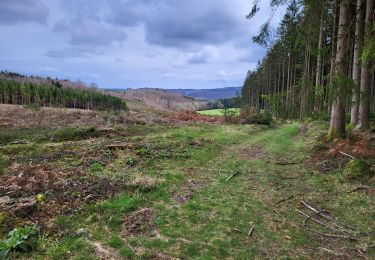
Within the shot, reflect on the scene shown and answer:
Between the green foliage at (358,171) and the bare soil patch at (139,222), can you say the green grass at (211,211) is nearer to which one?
the bare soil patch at (139,222)

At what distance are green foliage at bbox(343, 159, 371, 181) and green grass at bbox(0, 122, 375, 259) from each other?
273 millimetres

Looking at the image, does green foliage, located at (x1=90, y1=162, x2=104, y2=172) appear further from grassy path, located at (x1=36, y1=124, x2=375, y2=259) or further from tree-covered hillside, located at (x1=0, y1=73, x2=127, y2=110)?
tree-covered hillside, located at (x1=0, y1=73, x2=127, y2=110)

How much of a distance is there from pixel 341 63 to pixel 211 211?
7.98 metres

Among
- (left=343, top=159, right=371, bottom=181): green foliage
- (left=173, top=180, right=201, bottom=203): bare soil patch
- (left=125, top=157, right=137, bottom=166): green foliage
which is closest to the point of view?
(left=173, top=180, right=201, bottom=203): bare soil patch

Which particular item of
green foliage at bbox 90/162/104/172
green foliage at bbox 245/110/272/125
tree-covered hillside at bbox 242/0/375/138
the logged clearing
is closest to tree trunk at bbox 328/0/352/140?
tree-covered hillside at bbox 242/0/375/138

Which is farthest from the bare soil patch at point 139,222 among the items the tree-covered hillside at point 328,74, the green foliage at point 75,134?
the green foliage at point 75,134

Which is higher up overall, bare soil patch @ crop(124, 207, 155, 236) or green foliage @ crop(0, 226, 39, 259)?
green foliage @ crop(0, 226, 39, 259)

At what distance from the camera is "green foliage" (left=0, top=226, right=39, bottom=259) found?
16.1 ft

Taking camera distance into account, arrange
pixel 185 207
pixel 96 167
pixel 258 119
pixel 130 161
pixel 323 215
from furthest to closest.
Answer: pixel 258 119
pixel 130 161
pixel 96 167
pixel 185 207
pixel 323 215

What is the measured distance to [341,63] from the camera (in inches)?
461

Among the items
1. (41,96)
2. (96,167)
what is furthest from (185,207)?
(41,96)

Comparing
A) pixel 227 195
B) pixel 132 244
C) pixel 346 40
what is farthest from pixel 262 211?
pixel 346 40

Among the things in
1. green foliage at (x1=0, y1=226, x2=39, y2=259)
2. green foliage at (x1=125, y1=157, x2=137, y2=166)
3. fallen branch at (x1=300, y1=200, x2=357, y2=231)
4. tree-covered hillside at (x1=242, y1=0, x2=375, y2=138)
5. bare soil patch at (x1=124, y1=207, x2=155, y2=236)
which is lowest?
fallen branch at (x1=300, y1=200, x2=357, y2=231)

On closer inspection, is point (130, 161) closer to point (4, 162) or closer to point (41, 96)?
point (4, 162)
